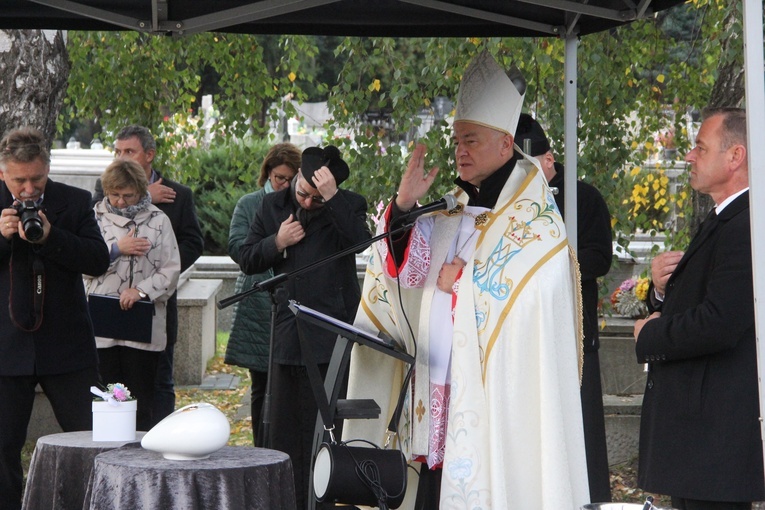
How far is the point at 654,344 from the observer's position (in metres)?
3.57

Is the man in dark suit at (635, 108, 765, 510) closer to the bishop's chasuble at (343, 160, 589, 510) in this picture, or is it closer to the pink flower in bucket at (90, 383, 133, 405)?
the bishop's chasuble at (343, 160, 589, 510)

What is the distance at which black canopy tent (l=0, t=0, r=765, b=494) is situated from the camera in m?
4.15

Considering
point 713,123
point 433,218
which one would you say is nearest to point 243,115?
point 433,218

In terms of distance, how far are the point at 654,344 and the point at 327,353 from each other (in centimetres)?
167

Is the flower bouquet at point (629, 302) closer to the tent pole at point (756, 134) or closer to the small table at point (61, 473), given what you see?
the small table at point (61, 473)

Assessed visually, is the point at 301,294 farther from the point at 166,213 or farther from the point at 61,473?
the point at 166,213

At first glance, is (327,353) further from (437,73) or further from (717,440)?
(437,73)

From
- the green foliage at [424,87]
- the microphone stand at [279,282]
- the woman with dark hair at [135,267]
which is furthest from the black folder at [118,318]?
the green foliage at [424,87]

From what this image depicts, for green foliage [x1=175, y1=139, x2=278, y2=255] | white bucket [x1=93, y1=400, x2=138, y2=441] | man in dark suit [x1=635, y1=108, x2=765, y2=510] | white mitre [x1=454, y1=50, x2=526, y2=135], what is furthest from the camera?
green foliage [x1=175, y1=139, x2=278, y2=255]

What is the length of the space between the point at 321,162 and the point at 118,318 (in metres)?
1.50

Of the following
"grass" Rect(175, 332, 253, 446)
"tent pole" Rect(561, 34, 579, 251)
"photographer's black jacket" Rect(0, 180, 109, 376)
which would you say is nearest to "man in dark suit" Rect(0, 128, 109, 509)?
"photographer's black jacket" Rect(0, 180, 109, 376)

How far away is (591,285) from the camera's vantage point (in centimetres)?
496

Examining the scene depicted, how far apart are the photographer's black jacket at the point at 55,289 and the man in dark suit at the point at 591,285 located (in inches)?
79.4

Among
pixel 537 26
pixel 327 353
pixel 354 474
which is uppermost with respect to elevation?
pixel 537 26
